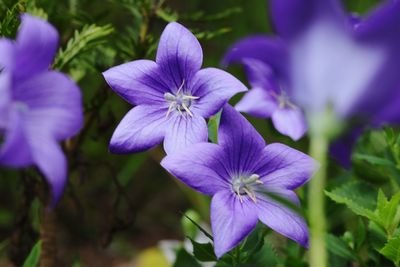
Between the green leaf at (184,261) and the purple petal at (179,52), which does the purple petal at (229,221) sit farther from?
the green leaf at (184,261)

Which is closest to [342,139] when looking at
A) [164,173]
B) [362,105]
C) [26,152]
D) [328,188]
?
[362,105]

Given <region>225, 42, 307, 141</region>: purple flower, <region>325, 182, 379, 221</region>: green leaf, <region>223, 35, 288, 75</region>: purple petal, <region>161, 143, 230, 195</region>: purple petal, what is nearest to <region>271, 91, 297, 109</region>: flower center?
<region>225, 42, 307, 141</region>: purple flower

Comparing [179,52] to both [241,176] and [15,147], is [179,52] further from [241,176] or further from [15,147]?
[15,147]

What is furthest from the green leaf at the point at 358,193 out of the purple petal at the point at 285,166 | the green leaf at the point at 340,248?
the purple petal at the point at 285,166

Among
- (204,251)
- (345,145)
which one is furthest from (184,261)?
A: (345,145)

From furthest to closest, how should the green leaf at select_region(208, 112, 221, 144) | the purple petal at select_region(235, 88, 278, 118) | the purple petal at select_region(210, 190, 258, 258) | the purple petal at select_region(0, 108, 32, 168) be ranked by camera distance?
the purple petal at select_region(235, 88, 278, 118) < the green leaf at select_region(208, 112, 221, 144) < the purple petal at select_region(210, 190, 258, 258) < the purple petal at select_region(0, 108, 32, 168)

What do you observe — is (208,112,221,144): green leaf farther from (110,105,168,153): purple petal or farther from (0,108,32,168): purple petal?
(0,108,32,168): purple petal

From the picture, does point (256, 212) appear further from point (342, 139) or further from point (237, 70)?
point (237, 70)
